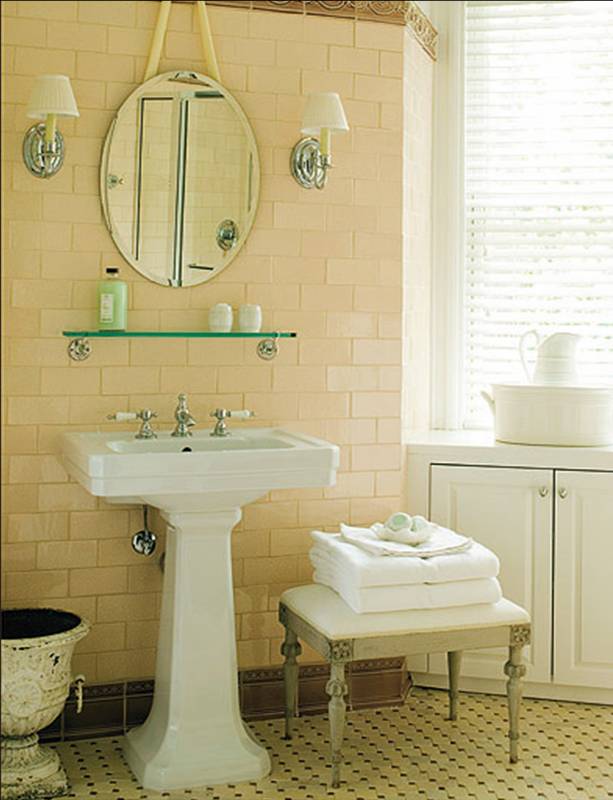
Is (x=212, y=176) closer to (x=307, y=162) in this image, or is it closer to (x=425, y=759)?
(x=307, y=162)

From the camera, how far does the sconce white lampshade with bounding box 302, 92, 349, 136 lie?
10.6ft

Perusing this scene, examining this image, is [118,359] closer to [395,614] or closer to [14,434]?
[14,434]

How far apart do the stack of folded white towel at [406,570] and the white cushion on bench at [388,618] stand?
23mm

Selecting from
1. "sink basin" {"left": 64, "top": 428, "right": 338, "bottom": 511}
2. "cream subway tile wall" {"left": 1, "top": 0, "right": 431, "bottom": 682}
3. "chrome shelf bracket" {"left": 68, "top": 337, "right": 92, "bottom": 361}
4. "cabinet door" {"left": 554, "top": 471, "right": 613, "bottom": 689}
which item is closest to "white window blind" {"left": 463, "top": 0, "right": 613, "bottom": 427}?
"cream subway tile wall" {"left": 1, "top": 0, "right": 431, "bottom": 682}

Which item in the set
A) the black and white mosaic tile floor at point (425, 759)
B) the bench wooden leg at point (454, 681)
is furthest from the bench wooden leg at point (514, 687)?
the bench wooden leg at point (454, 681)

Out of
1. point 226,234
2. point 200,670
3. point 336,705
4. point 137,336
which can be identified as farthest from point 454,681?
point 226,234

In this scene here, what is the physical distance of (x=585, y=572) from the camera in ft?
11.7

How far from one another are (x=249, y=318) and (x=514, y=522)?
116 centimetres

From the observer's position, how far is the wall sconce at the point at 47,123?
2.99 m

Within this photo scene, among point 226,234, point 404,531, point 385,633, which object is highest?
point 226,234

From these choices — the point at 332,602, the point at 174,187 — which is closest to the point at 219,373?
the point at 174,187

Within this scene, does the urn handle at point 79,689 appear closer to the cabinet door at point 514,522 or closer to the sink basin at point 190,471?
the sink basin at point 190,471

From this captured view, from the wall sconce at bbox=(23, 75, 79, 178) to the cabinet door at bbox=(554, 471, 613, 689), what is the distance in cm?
194

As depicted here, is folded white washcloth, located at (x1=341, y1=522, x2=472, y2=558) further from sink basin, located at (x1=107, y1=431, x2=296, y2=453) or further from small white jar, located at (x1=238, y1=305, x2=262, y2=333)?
small white jar, located at (x1=238, y1=305, x2=262, y2=333)
